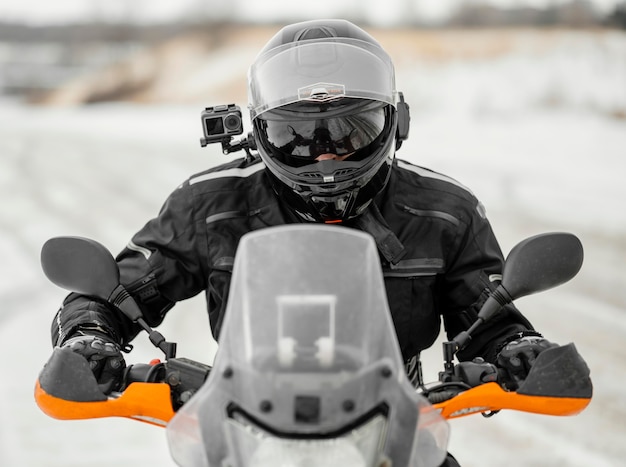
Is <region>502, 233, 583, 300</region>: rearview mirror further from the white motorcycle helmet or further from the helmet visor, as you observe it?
the helmet visor

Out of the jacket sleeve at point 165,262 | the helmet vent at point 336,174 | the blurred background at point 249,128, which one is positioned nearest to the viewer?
the helmet vent at point 336,174

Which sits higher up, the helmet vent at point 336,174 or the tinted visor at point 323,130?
the tinted visor at point 323,130

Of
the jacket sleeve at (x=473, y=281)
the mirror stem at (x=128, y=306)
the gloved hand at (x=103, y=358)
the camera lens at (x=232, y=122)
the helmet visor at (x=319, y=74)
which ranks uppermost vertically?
the helmet visor at (x=319, y=74)

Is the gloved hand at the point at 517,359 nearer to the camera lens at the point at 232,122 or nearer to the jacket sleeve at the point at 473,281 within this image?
Result: the jacket sleeve at the point at 473,281

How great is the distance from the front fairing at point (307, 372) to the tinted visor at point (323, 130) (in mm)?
918

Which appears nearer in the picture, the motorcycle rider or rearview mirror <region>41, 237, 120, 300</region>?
rearview mirror <region>41, 237, 120, 300</region>

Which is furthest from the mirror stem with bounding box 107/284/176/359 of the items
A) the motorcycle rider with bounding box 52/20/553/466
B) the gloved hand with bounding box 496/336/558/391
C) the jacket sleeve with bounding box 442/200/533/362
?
the jacket sleeve with bounding box 442/200/533/362

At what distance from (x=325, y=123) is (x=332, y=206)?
24cm

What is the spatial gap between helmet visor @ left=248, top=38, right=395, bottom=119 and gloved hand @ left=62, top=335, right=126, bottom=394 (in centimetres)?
88

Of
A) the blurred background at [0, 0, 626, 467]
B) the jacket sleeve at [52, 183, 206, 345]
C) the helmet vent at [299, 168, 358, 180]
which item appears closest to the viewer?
the helmet vent at [299, 168, 358, 180]

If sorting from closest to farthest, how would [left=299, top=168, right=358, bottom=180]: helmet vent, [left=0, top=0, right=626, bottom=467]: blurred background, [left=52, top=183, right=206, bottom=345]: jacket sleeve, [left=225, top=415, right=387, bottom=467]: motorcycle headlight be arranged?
[left=225, top=415, right=387, bottom=467]: motorcycle headlight < [left=299, top=168, right=358, bottom=180]: helmet vent < [left=52, top=183, right=206, bottom=345]: jacket sleeve < [left=0, top=0, right=626, bottom=467]: blurred background

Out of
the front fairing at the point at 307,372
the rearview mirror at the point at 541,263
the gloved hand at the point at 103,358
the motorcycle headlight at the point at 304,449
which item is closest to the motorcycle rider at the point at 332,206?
the gloved hand at the point at 103,358

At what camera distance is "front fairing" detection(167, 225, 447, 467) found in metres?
1.55

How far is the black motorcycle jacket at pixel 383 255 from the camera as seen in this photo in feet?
A: 8.89
